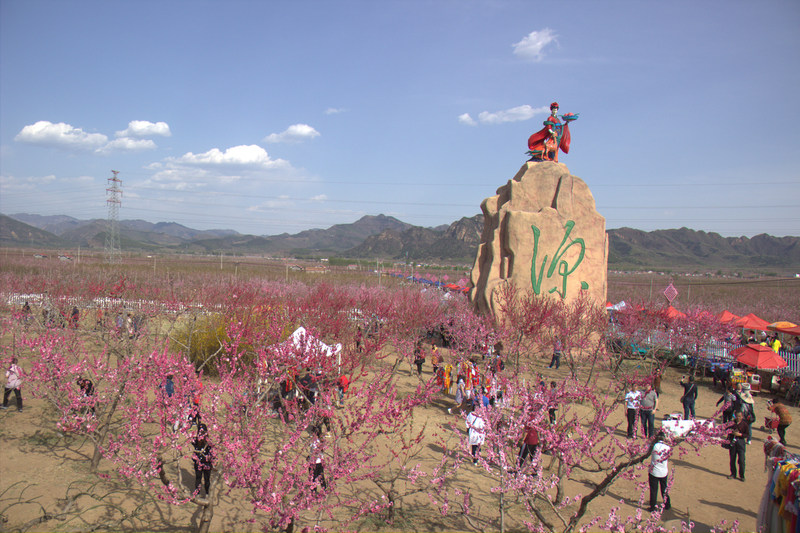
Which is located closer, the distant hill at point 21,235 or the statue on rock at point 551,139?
the statue on rock at point 551,139

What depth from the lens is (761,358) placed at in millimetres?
13406

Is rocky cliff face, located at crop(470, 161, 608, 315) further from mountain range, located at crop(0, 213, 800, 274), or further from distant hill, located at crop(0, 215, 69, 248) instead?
distant hill, located at crop(0, 215, 69, 248)

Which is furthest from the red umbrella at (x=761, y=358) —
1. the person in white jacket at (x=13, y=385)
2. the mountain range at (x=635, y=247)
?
the mountain range at (x=635, y=247)

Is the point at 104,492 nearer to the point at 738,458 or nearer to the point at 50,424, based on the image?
the point at 50,424

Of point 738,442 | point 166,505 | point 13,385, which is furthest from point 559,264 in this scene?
point 13,385

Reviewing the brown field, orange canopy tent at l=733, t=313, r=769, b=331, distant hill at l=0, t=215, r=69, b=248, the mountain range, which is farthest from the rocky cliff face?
distant hill at l=0, t=215, r=69, b=248

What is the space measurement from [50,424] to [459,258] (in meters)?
105

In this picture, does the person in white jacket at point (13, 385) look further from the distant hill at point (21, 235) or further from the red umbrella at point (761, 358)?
the distant hill at point (21, 235)

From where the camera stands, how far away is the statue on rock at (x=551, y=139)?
67.2 feet

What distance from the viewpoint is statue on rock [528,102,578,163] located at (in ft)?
67.2

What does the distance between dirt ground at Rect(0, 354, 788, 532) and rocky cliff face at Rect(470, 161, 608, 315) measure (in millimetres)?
9133

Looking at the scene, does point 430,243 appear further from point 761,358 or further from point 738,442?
point 738,442

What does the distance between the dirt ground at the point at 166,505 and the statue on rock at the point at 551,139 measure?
13.8 metres

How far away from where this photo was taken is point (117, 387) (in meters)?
8.27
